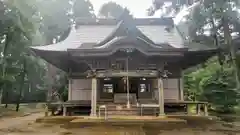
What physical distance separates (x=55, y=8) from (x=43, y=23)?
9.81 ft

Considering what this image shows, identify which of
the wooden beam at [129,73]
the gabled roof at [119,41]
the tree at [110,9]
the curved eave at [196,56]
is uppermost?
the tree at [110,9]

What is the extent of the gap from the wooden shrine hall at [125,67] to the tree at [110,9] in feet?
74.0

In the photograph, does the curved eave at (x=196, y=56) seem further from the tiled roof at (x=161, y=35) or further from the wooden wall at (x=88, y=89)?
the wooden wall at (x=88, y=89)

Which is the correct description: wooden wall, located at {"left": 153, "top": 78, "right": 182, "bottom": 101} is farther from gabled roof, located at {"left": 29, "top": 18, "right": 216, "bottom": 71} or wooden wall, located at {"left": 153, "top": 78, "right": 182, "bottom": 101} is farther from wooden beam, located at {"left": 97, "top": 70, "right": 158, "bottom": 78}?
wooden beam, located at {"left": 97, "top": 70, "right": 158, "bottom": 78}

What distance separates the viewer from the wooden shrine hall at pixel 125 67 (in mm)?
11461

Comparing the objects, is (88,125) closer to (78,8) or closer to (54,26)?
(54,26)

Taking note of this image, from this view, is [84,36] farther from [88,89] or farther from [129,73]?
[129,73]

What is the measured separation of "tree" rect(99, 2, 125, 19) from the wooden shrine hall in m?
22.6

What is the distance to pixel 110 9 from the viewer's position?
3781 centimetres

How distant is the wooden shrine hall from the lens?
11461 mm

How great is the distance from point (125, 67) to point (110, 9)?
1061 inches

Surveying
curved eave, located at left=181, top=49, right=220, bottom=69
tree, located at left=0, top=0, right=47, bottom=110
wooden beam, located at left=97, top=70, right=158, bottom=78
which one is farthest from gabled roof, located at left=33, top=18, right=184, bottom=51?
tree, located at left=0, top=0, right=47, bottom=110

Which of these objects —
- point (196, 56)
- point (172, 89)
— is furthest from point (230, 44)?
point (172, 89)

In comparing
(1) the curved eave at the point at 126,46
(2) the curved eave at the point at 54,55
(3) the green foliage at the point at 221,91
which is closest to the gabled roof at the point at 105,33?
(2) the curved eave at the point at 54,55
